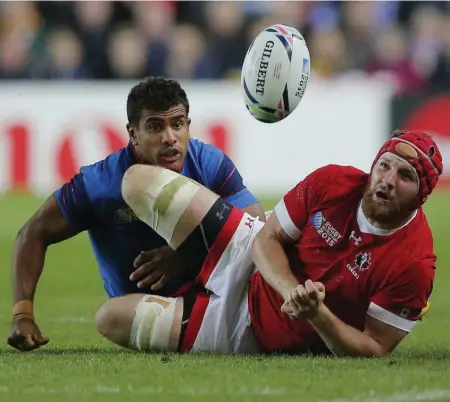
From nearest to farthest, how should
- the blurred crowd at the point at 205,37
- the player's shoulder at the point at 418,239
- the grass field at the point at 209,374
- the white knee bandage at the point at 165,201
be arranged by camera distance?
the grass field at the point at 209,374
the player's shoulder at the point at 418,239
the white knee bandage at the point at 165,201
the blurred crowd at the point at 205,37

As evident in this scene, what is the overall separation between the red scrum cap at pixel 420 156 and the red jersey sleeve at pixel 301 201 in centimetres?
37

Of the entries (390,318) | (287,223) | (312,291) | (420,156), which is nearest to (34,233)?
(287,223)

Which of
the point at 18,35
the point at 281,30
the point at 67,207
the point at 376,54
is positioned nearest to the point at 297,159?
the point at 376,54

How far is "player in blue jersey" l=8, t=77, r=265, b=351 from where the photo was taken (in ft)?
21.3

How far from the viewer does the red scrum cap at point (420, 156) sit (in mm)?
5793

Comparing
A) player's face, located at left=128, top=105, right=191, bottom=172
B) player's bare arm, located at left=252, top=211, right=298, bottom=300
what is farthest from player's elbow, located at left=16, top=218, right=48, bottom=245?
player's bare arm, located at left=252, top=211, right=298, bottom=300

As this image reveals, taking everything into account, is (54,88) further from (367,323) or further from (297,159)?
(367,323)

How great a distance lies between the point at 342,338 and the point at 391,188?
721 millimetres

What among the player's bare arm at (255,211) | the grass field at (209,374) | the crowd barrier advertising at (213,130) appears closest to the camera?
the grass field at (209,374)

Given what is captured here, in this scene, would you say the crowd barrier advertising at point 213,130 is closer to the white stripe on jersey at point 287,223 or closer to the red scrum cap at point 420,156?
the white stripe on jersey at point 287,223

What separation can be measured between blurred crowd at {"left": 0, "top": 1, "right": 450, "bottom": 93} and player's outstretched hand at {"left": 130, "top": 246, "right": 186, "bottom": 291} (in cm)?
1057

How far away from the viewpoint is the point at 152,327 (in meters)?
6.32

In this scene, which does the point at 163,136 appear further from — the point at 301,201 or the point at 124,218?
the point at 301,201

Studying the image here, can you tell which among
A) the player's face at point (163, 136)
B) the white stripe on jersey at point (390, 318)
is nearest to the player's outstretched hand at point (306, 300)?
the white stripe on jersey at point (390, 318)
